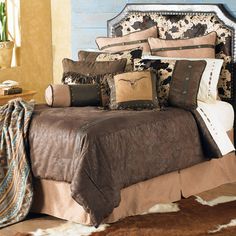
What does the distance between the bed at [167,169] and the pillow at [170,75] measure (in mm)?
111

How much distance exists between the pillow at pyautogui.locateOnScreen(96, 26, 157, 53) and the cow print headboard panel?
104mm

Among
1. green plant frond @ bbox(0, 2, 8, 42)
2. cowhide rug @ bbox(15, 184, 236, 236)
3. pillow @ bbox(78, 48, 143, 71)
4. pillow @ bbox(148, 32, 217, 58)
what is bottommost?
cowhide rug @ bbox(15, 184, 236, 236)

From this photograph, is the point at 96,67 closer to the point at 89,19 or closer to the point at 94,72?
the point at 94,72

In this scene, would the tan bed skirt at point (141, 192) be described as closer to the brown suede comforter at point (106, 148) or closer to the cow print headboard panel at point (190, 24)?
the brown suede comforter at point (106, 148)

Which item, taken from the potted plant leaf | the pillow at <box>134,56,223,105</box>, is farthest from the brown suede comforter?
the potted plant leaf

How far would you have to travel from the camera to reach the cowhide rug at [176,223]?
13.8ft

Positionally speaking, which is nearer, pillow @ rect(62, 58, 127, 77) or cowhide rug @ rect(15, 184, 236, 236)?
cowhide rug @ rect(15, 184, 236, 236)

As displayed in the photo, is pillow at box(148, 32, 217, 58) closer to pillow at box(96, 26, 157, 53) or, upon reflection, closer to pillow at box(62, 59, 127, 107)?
pillow at box(96, 26, 157, 53)

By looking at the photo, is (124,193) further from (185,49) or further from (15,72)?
(15,72)

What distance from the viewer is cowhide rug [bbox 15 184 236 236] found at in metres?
4.20

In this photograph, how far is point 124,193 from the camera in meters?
4.46

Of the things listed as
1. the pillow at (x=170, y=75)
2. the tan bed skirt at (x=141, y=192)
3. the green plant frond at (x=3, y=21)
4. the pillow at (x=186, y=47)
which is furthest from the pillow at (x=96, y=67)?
the green plant frond at (x=3, y=21)

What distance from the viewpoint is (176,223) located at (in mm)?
4352

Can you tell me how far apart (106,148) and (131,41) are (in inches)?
72.3
